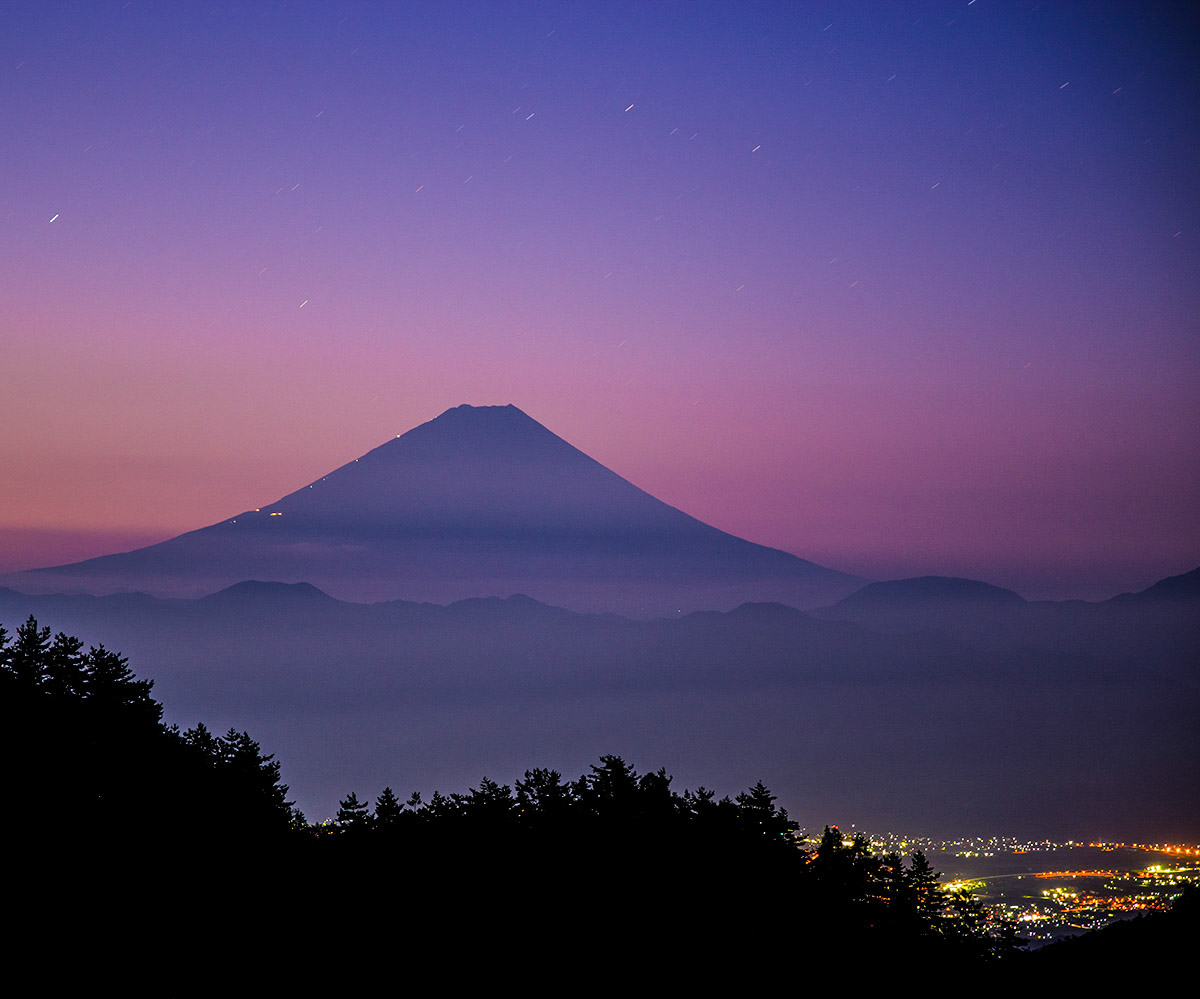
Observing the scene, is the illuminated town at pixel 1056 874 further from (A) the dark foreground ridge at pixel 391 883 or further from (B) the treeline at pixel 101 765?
(B) the treeline at pixel 101 765

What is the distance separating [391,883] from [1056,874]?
135 meters

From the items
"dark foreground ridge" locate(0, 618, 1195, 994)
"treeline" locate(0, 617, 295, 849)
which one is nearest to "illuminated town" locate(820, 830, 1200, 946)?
"dark foreground ridge" locate(0, 618, 1195, 994)

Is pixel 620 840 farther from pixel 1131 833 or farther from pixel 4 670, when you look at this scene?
pixel 1131 833

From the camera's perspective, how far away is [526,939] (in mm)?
17469

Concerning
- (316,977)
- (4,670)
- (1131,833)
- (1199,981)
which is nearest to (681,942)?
(316,977)

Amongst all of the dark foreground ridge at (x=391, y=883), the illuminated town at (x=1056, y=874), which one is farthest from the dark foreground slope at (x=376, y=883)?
the illuminated town at (x=1056, y=874)

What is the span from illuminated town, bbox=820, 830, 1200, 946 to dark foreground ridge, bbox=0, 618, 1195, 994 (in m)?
64.1

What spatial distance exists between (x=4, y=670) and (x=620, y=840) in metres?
13.5

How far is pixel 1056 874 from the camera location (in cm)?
13050

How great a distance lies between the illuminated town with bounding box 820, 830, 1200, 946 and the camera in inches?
3494

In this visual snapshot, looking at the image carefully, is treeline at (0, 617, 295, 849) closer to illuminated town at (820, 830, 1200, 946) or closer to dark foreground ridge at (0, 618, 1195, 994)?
dark foreground ridge at (0, 618, 1195, 994)

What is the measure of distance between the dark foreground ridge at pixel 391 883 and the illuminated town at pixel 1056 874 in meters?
64.1

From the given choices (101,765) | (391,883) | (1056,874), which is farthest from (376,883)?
(1056,874)

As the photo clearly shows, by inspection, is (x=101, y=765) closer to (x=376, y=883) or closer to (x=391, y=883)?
(x=376, y=883)
